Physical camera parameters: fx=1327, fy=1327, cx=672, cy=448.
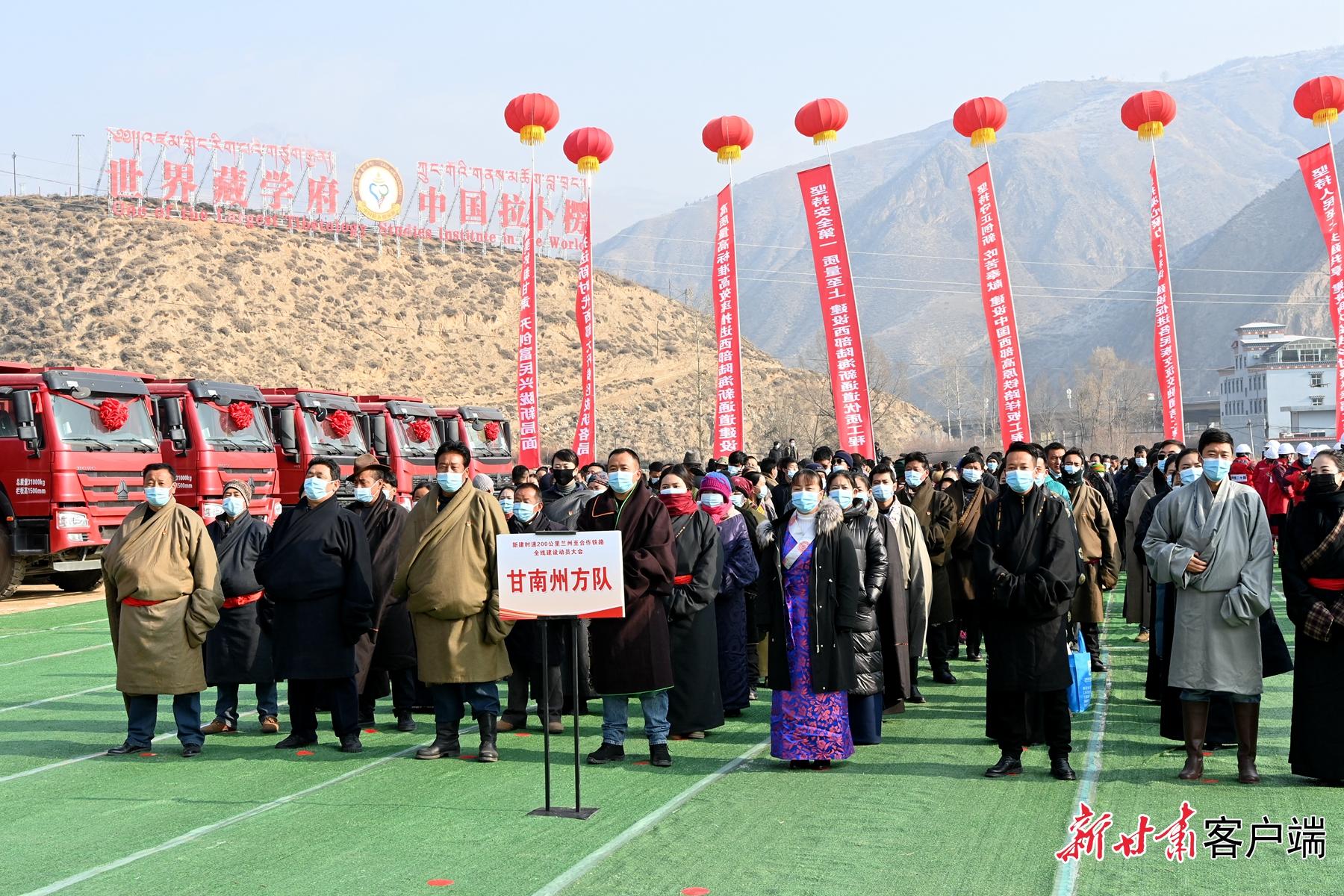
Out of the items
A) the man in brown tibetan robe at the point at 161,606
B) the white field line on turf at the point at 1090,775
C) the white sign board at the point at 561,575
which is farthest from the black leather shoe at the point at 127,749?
the white field line on turf at the point at 1090,775

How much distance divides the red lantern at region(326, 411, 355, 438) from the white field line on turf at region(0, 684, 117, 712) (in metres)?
13.2

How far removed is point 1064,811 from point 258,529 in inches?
228

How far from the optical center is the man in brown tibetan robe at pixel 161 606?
8.44 metres

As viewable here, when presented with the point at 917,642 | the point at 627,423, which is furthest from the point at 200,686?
the point at 627,423

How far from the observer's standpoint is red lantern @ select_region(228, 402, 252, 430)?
21.3 metres

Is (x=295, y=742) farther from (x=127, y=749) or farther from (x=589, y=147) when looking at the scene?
(x=589, y=147)

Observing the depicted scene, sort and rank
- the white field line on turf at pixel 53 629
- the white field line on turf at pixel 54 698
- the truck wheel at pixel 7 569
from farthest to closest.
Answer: the truck wheel at pixel 7 569, the white field line on turf at pixel 53 629, the white field line on turf at pixel 54 698

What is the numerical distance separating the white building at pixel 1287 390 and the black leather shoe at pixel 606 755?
292 ft

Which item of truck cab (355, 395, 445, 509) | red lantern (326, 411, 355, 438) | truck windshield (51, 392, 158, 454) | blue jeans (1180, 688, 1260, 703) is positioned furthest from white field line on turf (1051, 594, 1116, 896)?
truck cab (355, 395, 445, 509)

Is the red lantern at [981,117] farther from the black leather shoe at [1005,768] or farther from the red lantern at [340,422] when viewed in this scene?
the black leather shoe at [1005,768]

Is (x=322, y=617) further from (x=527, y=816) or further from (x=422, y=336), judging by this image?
(x=422, y=336)

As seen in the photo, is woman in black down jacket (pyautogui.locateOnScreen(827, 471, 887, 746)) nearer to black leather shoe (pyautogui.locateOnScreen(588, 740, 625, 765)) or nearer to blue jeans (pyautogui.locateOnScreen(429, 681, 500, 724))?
black leather shoe (pyautogui.locateOnScreen(588, 740, 625, 765))

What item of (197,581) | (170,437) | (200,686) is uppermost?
(170,437)

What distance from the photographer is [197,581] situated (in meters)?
8.64
